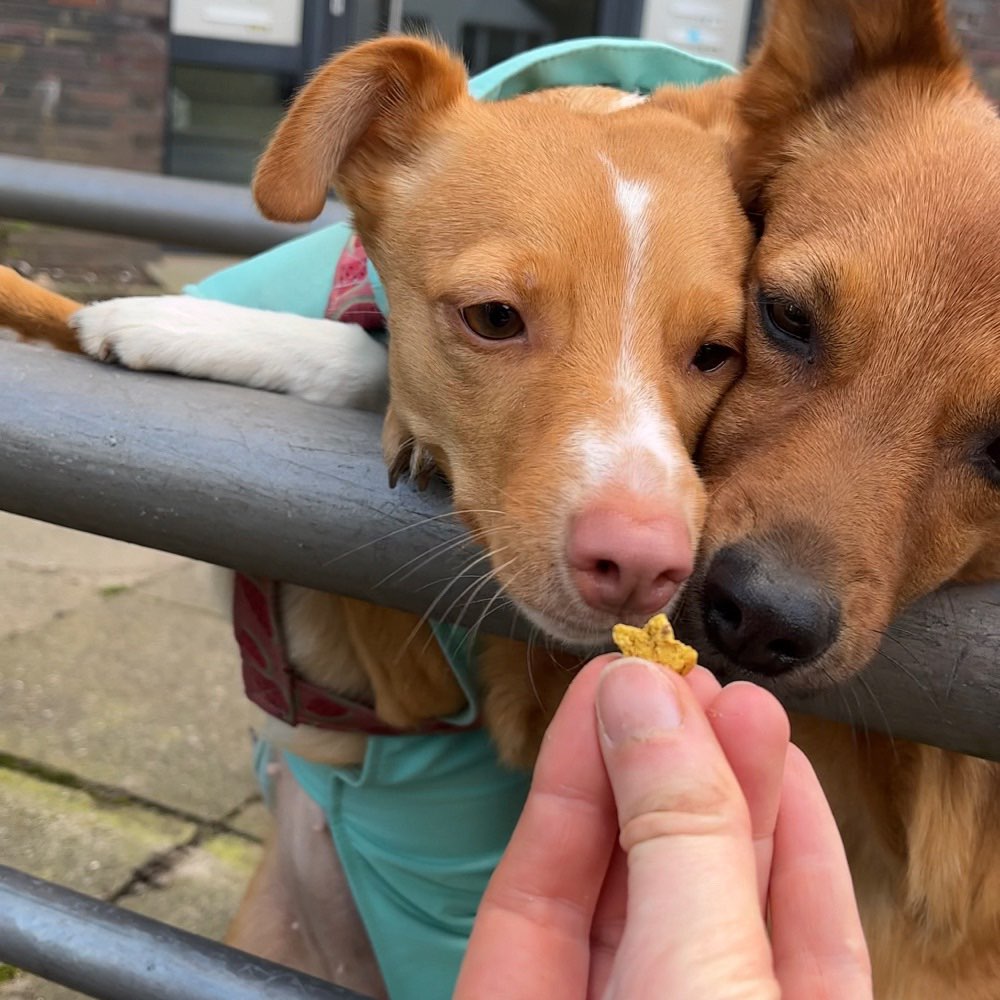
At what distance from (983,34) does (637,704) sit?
7079 millimetres

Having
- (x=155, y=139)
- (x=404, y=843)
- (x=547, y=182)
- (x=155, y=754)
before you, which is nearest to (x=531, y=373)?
(x=547, y=182)

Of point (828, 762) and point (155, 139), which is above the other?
point (828, 762)

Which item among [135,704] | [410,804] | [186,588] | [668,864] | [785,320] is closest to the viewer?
[668,864]

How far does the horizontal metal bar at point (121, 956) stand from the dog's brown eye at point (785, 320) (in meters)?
0.92

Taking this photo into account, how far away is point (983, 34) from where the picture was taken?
6711 mm

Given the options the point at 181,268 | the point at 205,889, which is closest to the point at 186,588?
the point at 205,889

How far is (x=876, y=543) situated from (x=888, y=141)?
58 cm

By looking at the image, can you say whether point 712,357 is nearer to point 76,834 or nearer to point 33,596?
point 76,834

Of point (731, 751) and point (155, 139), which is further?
point (155, 139)

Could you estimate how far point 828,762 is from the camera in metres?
1.57

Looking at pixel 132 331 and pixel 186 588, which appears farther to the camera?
pixel 186 588

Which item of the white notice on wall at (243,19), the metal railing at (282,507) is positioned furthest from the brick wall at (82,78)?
the metal railing at (282,507)

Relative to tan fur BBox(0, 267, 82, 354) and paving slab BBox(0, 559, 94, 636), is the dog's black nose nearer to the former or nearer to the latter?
tan fur BBox(0, 267, 82, 354)

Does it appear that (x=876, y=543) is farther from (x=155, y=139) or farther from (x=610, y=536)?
(x=155, y=139)
